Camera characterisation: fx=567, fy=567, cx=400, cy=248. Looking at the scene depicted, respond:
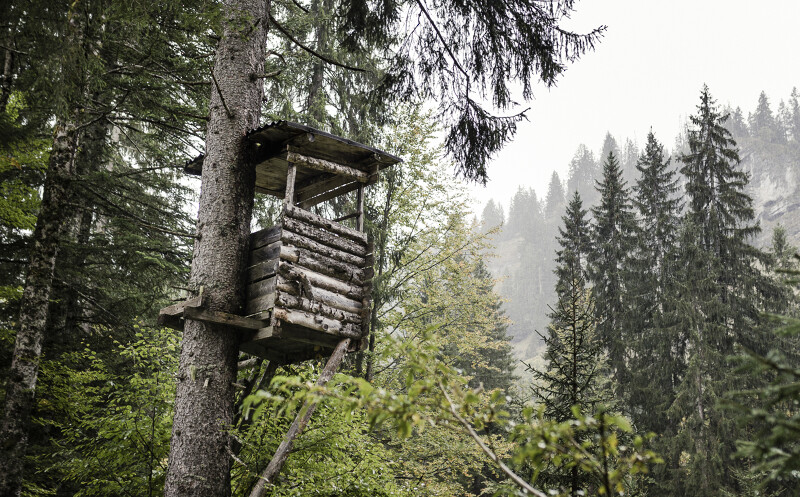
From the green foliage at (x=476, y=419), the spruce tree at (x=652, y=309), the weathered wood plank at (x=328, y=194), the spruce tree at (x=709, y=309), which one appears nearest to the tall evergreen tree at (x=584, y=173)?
the spruce tree at (x=652, y=309)

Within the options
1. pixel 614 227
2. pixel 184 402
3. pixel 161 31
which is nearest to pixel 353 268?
pixel 184 402

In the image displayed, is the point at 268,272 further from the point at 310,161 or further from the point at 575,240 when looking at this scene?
the point at 575,240

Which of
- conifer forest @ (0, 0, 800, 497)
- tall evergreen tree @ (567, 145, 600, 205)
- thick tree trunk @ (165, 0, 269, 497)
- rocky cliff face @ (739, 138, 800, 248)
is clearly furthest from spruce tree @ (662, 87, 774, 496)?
tall evergreen tree @ (567, 145, 600, 205)

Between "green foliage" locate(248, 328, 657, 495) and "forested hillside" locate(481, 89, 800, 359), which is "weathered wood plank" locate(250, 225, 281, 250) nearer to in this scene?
"green foliage" locate(248, 328, 657, 495)

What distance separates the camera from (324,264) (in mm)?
6332

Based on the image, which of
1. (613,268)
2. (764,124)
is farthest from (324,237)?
(764,124)

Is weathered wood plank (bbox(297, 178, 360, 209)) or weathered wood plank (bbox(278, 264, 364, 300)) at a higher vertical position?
weathered wood plank (bbox(297, 178, 360, 209))

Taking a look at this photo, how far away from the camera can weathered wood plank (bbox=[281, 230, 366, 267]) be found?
595 cm

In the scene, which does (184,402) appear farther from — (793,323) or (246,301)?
(793,323)

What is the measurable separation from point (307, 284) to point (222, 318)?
3.16ft

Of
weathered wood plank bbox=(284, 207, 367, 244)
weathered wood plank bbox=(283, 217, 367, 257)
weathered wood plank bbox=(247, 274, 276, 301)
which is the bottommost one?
weathered wood plank bbox=(247, 274, 276, 301)

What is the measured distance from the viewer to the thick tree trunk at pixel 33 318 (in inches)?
280

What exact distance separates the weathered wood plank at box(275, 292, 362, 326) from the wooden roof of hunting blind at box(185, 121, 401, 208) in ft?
5.05

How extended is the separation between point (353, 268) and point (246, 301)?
1358 mm
